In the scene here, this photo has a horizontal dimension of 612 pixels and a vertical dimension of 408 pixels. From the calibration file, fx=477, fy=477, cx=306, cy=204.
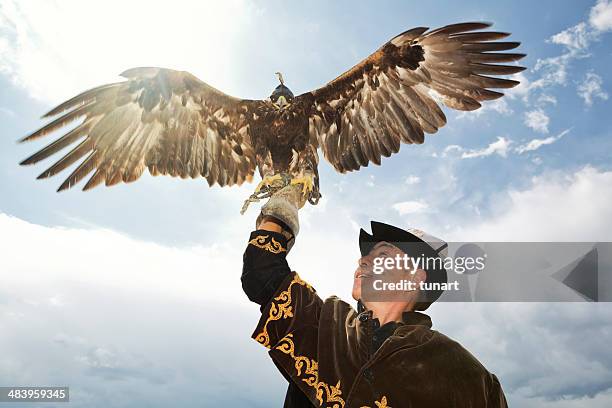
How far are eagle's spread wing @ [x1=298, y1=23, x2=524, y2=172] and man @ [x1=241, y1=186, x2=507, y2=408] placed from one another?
105 inches

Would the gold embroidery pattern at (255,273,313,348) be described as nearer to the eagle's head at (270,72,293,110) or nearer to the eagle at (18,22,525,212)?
the eagle at (18,22,525,212)

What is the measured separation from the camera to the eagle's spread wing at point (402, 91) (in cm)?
549

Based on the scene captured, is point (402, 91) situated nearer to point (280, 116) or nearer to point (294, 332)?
point (280, 116)

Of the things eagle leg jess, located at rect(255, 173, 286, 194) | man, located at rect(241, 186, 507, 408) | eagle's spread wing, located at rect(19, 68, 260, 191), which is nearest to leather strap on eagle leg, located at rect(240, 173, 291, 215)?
eagle leg jess, located at rect(255, 173, 286, 194)

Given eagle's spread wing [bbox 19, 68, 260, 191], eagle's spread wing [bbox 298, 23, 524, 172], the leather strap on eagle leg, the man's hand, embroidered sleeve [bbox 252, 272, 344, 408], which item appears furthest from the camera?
eagle's spread wing [bbox 19, 68, 260, 191]

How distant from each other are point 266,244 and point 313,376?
3.06ft

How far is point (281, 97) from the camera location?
590 centimetres

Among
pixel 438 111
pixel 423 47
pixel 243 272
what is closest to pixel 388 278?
pixel 243 272

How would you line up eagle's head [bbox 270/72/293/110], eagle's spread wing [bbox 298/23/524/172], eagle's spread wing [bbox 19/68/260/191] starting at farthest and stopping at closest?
eagle's spread wing [bbox 19/68/260/191] < eagle's head [bbox 270/72/293/110] < eagle's spread wing [bbox 298/23/524/172]

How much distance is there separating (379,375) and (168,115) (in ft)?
15.6

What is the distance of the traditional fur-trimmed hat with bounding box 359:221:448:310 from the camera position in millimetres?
3311

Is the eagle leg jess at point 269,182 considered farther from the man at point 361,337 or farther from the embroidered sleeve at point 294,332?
the embroidered sleeve at point 294,332

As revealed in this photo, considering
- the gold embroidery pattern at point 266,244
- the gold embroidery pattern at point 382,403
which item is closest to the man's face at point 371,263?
the gold embroidery pattern at point 266,244

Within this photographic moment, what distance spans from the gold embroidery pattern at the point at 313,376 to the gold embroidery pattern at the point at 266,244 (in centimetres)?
59
